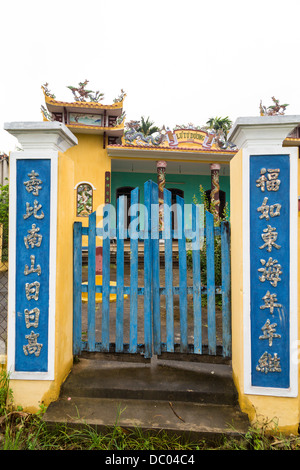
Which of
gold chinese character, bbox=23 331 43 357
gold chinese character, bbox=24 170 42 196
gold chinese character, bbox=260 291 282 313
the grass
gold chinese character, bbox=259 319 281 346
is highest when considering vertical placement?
gold chinese character, bbox=24 170 42 196

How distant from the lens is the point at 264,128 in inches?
84.9

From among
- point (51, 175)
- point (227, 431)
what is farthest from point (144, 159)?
point (227, 431)

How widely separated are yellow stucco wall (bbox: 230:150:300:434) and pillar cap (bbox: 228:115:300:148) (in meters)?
0.14

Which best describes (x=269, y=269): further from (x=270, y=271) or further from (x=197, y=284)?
(x=197, y=284)

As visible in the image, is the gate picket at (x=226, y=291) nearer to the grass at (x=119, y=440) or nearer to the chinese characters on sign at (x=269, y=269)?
the chinese characters on sign at (x=269, y=269)

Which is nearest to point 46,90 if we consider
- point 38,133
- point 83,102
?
point 83,102

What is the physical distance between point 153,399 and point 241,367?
29.1 inches

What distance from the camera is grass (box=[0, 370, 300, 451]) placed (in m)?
1.93

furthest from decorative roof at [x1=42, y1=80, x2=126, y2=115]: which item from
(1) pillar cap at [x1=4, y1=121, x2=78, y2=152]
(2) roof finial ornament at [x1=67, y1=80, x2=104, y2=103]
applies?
(1) pillar cap at [x1=4, y1=121, x2=78, y2=152]

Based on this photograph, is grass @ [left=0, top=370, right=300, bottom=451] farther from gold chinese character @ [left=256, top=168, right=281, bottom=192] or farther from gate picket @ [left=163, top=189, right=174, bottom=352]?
gold chinese character @ [left=256, top=168, right=281, bottom=192]

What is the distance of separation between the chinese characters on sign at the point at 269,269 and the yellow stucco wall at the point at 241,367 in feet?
0.28

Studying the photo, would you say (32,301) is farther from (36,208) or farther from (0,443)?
(0,443)

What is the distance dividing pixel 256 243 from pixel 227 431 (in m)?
1.32
